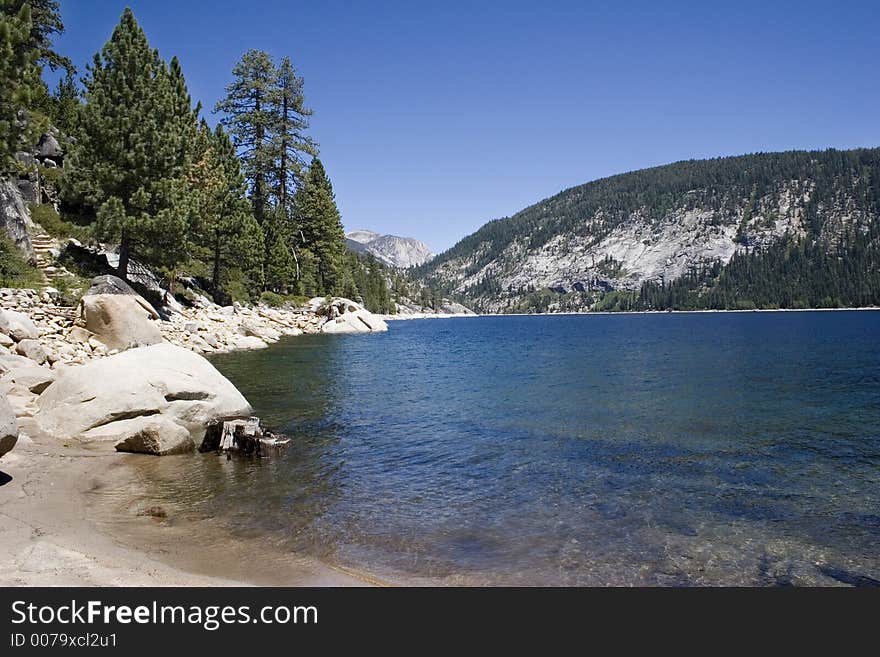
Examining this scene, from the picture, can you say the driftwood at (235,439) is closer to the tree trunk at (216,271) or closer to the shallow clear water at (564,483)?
the shallow clear water at (564,483)

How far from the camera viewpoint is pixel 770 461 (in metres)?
14.0

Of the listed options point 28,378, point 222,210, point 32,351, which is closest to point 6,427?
point 28,378

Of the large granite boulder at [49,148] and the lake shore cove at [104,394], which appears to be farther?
the large granite boulder at [49,148]

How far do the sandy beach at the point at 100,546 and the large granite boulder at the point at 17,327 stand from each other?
433 inches

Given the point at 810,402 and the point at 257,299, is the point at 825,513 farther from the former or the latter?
the point at 257,299

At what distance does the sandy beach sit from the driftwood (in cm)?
296

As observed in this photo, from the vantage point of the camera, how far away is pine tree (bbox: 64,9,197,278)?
105 ft

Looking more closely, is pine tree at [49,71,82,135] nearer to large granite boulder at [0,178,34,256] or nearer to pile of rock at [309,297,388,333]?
large granite boulder at [0,178,34,256]

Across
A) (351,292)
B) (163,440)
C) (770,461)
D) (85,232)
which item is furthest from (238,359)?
(351,292)

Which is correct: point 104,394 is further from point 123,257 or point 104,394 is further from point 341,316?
point 341,316

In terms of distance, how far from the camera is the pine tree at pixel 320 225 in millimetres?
75375

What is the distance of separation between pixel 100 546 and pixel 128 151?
30.8 m

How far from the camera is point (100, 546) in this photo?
25.2 ft

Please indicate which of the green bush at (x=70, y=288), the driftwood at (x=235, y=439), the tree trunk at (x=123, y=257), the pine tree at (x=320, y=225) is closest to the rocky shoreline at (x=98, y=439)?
the driftwood at (x=235, y=439)
